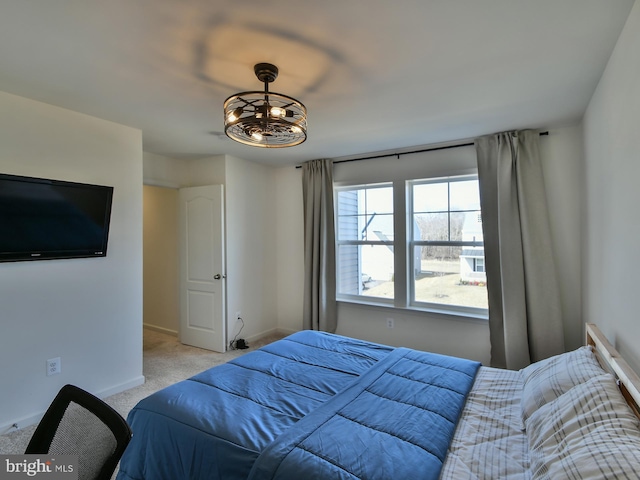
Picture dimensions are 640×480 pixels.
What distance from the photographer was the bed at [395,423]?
119cm

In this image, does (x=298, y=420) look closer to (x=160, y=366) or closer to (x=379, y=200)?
(x=160, y=366)

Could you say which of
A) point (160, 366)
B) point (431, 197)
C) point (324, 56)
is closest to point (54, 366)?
point (160, 366)

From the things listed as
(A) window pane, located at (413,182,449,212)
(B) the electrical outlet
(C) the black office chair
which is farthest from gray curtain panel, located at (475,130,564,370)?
(B) the electrical outlet

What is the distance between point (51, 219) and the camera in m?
2.50

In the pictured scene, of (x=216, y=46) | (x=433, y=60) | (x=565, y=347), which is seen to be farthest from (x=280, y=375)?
(x=565, y=347)

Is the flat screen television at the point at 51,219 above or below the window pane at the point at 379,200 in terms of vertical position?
below

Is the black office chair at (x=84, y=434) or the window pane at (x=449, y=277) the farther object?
the window pane at (x=449, y=277)

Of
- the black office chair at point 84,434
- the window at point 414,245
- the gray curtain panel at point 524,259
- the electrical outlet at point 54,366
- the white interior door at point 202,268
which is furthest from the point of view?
the white interior door at point 202,268

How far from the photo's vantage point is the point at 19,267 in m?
2.40

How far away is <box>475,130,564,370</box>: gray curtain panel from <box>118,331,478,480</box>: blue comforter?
48.7 inches

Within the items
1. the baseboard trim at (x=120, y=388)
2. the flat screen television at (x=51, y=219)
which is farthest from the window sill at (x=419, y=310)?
the flat screen television at (x=51, y=219)

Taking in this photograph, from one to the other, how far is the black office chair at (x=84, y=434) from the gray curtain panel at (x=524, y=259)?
3.20 meters

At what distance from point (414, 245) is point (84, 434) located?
3.44m

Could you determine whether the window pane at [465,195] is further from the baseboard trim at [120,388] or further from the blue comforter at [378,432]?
the baseboard trim at [120,388]
